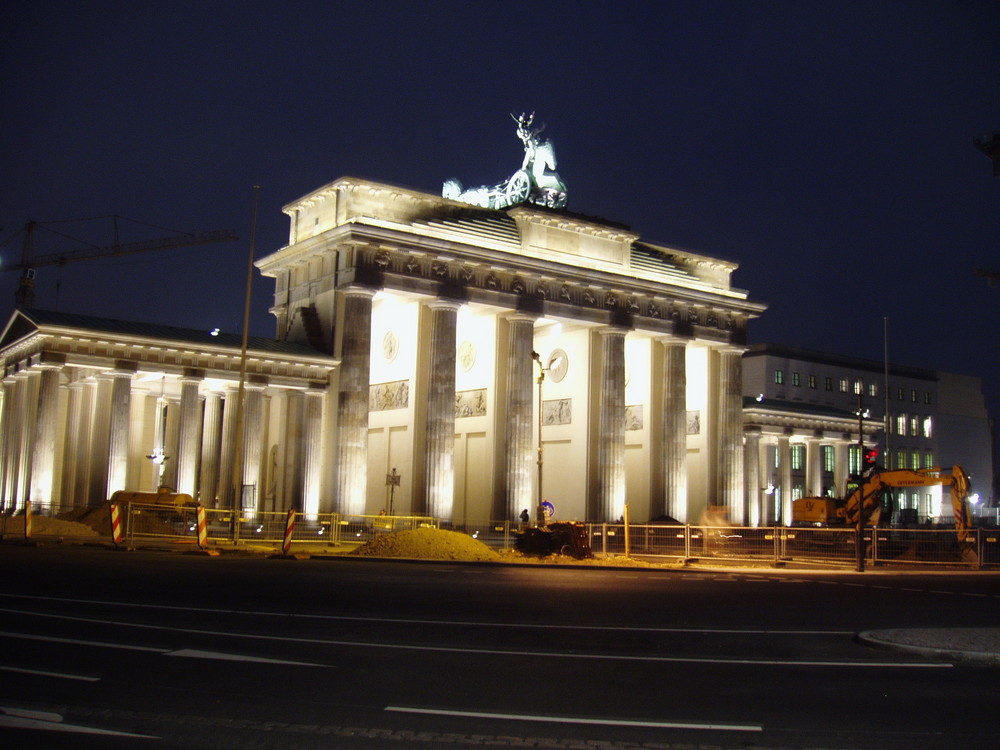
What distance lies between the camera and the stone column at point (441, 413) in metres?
53.0

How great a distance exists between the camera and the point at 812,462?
3300 inches

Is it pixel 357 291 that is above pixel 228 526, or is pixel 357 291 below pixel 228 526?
above

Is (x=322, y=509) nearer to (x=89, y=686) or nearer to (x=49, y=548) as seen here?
(x=49, y=548)

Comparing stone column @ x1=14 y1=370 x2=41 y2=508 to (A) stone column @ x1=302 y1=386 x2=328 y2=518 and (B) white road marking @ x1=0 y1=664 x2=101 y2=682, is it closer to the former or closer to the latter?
(A) stone column @ x1=302 y1=386 x2=328 y2=518

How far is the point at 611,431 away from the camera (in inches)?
2365

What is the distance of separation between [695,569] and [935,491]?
76844 millimetres

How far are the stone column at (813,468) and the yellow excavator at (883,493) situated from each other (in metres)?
23.9

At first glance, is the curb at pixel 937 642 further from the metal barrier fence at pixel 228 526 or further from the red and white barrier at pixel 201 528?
the metal barrier fence at pixel 228 526

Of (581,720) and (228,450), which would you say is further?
(228,450)

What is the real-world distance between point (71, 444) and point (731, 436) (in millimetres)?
38114

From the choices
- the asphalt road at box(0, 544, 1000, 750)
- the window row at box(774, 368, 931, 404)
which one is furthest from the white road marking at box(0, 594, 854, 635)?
the window row at box(774, 368, 931, 404)

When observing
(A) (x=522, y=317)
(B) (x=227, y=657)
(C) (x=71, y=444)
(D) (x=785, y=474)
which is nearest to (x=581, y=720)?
(B) (x=227, y=657)

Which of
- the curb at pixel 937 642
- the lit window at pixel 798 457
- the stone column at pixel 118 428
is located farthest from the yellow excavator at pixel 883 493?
the lit window at pixel 798 457

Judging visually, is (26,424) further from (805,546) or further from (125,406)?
(805,546)
